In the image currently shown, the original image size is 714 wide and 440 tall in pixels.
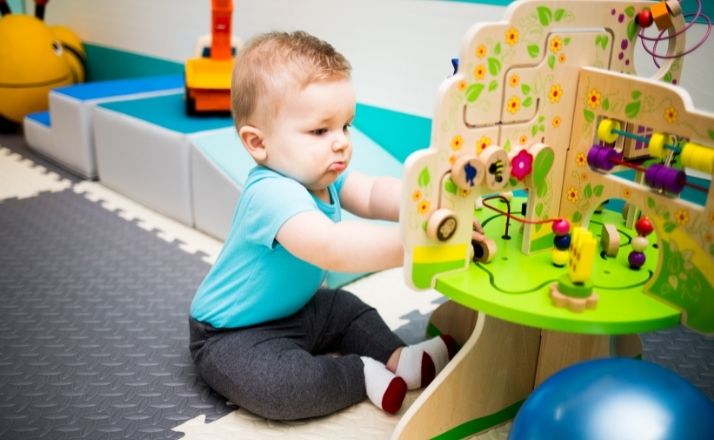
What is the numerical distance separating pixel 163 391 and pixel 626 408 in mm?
721

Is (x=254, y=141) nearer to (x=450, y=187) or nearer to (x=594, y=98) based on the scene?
(x=450, y=187)

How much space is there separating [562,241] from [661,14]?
337 mm

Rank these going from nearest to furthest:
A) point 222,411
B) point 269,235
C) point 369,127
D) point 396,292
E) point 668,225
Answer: point 668,225 < point 269,235 < point 222,411 < point 396,292 < point 369,127

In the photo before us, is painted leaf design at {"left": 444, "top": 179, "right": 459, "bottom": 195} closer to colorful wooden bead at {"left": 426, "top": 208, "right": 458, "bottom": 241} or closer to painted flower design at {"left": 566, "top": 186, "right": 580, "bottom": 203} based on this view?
colorful wooden bead at {"left": 426, "top": 208, "right": 458, "bottom": 241}

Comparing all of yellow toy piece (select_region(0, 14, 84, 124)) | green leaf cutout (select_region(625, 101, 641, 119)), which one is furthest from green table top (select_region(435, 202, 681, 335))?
yellow toy piece (select_region(0, 14, 84, 124))

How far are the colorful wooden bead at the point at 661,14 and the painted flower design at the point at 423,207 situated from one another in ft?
1.37

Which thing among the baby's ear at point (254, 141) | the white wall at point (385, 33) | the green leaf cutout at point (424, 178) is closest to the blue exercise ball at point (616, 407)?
the green leaf cutout at point (424, 178)

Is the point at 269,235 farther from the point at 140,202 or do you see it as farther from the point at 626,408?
the point at 140,202

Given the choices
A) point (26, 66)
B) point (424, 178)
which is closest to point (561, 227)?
point (424, 178)

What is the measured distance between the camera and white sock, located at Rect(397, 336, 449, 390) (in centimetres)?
112

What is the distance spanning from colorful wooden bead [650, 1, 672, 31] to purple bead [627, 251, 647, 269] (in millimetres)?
313

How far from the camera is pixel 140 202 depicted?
1950mm

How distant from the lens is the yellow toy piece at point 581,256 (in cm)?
81

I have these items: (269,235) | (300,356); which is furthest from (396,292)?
(269,235)
